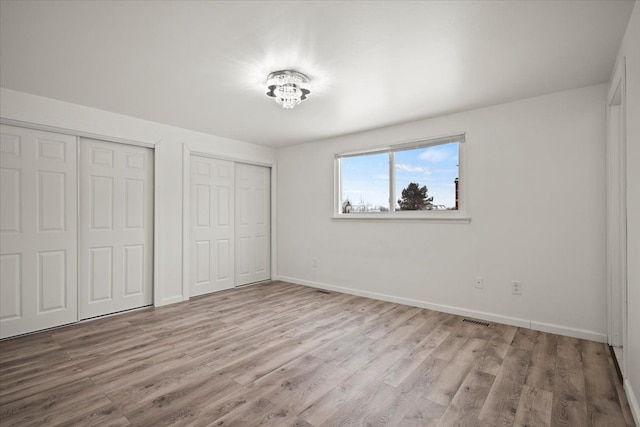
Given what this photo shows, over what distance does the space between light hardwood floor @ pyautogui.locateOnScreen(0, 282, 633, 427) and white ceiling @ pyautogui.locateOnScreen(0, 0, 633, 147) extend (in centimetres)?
237

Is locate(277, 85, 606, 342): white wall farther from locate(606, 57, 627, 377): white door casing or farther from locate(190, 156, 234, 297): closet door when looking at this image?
locate(190, 156, 234, 297): closet door

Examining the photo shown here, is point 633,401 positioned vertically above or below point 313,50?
below

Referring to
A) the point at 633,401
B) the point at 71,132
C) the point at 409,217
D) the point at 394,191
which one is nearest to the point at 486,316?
the point at 409,217

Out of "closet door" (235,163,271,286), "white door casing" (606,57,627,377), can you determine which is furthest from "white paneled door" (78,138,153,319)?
"white door casing" (606,57,627,377)

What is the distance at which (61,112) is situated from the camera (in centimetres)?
322

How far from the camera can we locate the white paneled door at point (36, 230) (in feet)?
9.80

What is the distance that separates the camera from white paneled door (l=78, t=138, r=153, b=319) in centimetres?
350

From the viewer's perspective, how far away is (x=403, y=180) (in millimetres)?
4152

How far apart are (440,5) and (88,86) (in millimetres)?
3057

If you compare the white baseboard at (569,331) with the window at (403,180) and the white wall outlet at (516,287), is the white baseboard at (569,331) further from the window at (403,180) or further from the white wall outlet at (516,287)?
the window at (403,180)

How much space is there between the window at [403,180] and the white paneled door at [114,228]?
271 cm

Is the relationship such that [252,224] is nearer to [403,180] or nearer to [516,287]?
[403,180]

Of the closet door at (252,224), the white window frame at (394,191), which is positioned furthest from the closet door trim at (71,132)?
the white window frame at (394,191)

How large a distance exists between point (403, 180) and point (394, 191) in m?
0.19
